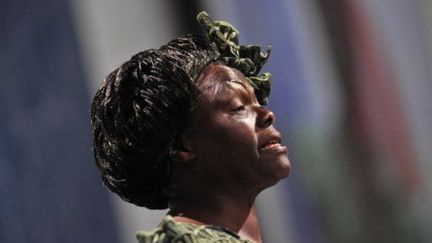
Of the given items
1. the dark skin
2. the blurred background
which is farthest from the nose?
the blurred background

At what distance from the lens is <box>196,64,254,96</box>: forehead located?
126 centimetres

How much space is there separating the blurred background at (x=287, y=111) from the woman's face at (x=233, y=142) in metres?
0.71

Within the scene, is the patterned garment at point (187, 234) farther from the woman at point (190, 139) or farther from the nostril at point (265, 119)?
the nostril at point (265, 119)

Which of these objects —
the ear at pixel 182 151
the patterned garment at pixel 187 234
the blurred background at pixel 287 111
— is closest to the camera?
the patterned garment at pixel 187 234

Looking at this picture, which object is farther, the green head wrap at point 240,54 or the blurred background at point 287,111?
the blurred background at point 287,111

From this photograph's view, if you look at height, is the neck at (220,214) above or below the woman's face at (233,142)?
below

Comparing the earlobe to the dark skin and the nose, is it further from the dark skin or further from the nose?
the nose

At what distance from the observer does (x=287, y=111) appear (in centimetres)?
199

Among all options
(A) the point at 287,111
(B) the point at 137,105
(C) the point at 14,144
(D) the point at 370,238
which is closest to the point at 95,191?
(C) the point at 14,144

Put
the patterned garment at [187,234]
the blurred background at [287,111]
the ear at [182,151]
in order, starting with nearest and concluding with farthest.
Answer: the patterned garment at [187,234] < the ear at [182,151] < the blurred background at [287,111]

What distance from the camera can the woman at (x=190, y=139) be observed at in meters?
1.23

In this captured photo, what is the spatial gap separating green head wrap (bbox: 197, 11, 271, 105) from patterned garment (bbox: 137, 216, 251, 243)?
255mm

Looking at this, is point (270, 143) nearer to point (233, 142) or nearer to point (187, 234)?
point (233, 142)

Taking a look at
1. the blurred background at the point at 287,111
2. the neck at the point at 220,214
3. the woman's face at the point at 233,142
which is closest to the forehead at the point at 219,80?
the woman's face at the point at 233,142
